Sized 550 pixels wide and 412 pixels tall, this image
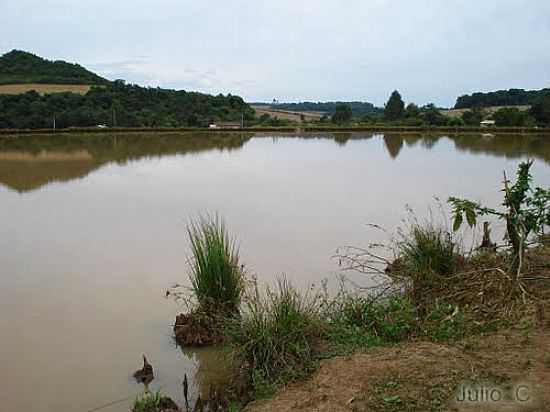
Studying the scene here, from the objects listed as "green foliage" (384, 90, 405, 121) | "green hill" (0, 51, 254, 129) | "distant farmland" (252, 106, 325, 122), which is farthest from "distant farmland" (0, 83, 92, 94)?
"green foliage" (384, 90, 405, 121)

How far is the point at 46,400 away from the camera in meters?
3.51

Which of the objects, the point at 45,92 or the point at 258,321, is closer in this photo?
the point at 258,321

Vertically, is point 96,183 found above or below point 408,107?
below

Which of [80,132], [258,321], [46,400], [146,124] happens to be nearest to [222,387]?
[258,321]

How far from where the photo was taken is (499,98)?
223 ft

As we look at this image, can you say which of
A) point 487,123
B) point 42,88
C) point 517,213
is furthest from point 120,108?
point 517,213

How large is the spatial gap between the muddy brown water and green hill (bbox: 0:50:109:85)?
4339 centimetres

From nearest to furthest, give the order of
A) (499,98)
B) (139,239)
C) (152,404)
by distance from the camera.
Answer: (152,404), (139,239), (499,98)

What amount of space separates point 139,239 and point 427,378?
18.4 feet

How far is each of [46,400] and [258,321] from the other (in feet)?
4.92

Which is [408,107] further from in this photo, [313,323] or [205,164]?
[313,323]

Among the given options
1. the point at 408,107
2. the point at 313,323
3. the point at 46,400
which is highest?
the point at 408,107

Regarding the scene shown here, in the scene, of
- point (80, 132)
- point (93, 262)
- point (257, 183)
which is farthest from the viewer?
point (80, 132)

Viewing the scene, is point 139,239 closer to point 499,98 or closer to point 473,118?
Result: point 473,118
